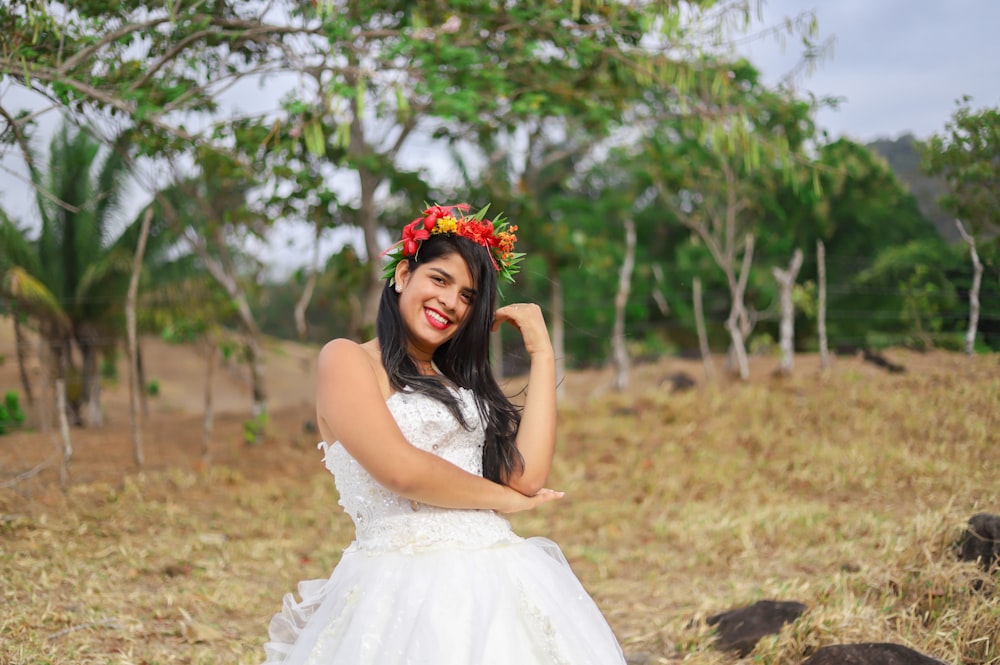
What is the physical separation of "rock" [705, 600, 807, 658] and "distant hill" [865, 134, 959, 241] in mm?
3510

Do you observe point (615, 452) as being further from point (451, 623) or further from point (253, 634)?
point (451, 623)

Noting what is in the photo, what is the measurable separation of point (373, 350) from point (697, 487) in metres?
5.28

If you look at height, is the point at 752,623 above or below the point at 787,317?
below

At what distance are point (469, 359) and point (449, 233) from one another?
35 centimetres

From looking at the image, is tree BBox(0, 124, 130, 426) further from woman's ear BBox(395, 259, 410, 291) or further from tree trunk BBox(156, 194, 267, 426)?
woman's ear BBox(395, 259, 410, 291)

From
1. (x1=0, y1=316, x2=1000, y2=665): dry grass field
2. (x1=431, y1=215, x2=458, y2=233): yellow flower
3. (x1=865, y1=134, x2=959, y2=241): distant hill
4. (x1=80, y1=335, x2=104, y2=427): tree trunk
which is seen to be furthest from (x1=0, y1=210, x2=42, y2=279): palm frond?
(x1=865, y1=134, x2=959, y2=241): distant hill

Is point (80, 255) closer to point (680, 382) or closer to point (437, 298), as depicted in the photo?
point (680, 382)

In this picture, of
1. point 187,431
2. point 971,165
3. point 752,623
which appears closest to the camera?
point 752,623

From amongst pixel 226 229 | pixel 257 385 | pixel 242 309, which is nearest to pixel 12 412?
pixel 257 385

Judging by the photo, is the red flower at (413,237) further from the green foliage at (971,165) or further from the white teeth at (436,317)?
the green foliage at (971,165)

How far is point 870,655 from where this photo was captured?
3.13 metres

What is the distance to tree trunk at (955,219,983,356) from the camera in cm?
583

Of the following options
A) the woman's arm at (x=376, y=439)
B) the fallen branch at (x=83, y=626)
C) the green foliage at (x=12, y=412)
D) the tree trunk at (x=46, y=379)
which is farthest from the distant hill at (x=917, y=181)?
the green foliage at (x=12, y=412)

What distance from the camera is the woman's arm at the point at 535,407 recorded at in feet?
7.27
